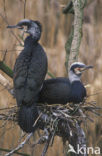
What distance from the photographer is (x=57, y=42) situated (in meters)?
7.04

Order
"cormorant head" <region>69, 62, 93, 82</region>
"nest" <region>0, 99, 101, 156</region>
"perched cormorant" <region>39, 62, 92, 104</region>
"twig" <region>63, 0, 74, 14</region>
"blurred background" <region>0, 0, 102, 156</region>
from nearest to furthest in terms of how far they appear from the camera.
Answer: "nest" <region>0, 99, 101, 156</region>
"perched cormorant" <region>39, 62, 92, 104</region>
"cormorant head" <region>69, 62, 93, 82</region>
"twig" <region>63, 0, 74, 14</region>
"blurred background" <region>0, 0, 102, 156</region>

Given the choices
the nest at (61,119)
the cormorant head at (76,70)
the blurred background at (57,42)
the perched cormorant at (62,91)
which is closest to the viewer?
the nest at (61,119)

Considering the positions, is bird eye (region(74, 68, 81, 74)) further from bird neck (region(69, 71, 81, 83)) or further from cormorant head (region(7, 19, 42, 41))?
cormorant head (region(7, 19, 42, 41))

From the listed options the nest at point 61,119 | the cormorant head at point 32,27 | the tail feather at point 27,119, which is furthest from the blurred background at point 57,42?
the tail feather at point 27,119

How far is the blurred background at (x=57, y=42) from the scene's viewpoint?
254 inches

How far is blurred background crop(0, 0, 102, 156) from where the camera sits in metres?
6.45

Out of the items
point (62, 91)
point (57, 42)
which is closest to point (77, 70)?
point (62, 91)

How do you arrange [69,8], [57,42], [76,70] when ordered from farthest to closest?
[57,42]
[69,8]
[76,70]

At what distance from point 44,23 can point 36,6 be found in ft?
1.17

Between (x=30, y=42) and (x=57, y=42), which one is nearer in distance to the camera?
(x=30, y=42)

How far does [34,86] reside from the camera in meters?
4.59

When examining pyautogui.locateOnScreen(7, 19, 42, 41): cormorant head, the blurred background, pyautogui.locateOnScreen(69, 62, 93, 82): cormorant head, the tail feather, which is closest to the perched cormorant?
pyautogui.locateOnScreen(69, 62, 93, 82): cormorant head

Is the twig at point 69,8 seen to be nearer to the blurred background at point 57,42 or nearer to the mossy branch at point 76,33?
the blurred background at point 57,42

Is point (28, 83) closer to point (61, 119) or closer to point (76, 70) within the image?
point (61, 119)
